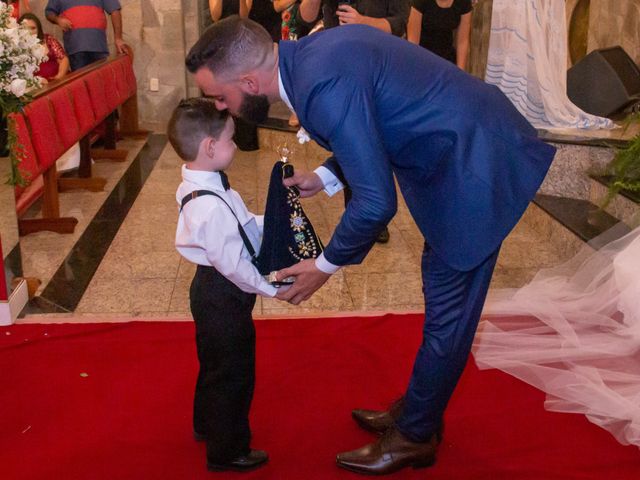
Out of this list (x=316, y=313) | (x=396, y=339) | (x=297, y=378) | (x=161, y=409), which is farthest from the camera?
(x=316, y=313)

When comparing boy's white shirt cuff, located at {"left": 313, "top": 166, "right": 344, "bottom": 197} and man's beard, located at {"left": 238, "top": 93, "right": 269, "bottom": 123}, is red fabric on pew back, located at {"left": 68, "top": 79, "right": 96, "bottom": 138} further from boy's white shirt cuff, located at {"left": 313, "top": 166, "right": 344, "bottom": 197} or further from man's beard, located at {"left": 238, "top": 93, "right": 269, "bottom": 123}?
man's beard, located at {"left": 238, "top": 93, "right": 269, "bottom": 123}

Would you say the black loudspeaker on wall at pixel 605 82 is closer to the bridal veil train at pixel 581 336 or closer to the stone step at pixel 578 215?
the stone step at pixel 578 215

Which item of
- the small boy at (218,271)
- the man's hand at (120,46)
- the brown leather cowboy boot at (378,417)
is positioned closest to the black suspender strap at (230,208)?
the small boy at (218,271)

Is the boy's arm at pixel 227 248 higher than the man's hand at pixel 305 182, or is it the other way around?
the man's hand at pixel 305 182

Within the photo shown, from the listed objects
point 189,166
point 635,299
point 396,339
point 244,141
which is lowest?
point 244,141

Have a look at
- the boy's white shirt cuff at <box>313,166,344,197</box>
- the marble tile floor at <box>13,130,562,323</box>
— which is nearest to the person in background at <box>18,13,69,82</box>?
the marble tile floor at <box>13,130,562,323</box>

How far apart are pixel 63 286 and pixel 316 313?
1413mm

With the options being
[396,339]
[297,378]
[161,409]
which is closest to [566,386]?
[396,339]

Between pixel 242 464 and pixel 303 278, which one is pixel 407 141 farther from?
pixel 242 464

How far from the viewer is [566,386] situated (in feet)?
9.59

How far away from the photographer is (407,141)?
6.79 ft

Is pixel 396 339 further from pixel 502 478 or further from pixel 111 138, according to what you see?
pixel 111 138

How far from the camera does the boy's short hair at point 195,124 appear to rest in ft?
7.22

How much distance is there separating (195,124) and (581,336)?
1906 millimetres
